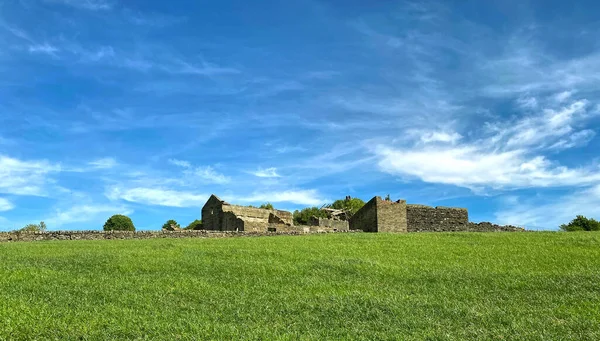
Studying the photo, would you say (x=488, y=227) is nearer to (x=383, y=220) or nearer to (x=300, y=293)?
(x=383, y=220)

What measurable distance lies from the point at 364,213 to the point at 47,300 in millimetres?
28254

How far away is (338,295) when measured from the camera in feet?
40.3

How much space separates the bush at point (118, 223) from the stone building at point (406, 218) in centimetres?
3386

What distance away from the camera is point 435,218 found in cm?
3812

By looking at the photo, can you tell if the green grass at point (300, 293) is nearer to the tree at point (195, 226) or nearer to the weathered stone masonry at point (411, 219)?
the weathered stone masonry at point (411, 219)

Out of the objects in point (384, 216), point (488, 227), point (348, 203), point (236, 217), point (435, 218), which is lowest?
point (488, 227)

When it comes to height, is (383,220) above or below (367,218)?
below

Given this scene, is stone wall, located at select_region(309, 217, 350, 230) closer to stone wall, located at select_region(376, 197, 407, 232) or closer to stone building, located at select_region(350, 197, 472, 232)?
stone building, located at select_region(350, 197, 472, 232)

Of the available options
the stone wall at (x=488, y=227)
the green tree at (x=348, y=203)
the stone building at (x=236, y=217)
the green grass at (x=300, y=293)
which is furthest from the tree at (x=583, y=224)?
the green tree at (x=348, y=203)

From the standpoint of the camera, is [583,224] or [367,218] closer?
[367,218]

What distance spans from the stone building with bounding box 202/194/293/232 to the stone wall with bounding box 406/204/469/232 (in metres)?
9.74

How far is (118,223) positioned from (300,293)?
178ft

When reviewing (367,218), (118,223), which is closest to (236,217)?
(367,218)

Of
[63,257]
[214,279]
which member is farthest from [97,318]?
[63,257]
